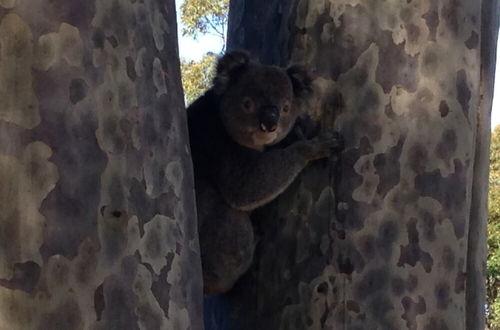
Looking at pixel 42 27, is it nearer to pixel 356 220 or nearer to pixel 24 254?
pixel 24 254

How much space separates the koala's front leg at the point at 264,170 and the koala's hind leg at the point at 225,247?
0.06m

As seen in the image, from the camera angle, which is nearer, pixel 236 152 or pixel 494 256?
pixel 236 152

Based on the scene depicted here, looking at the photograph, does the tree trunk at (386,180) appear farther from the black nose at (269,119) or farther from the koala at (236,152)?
the black nose at (269,119)

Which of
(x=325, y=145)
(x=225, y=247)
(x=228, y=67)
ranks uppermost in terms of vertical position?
(x=228, y=67)

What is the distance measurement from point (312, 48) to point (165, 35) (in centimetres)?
72

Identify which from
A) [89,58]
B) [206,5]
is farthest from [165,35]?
[206,5]

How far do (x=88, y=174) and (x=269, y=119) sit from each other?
5.44 feet

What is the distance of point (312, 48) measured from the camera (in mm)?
2682

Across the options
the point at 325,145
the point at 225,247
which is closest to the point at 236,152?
the point at 225,247

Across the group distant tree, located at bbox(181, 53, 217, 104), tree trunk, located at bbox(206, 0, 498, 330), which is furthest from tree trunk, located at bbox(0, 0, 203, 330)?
distant tree, located at bbox(181, 53, 217, 104)

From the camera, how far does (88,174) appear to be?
1.83 m

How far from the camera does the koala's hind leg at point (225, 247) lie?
321 centimetres

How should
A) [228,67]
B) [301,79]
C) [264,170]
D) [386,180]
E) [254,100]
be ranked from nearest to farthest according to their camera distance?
[386,180], [301,79], [264,170], [228,67], [254,100]

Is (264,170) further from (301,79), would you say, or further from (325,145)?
(325,145)
